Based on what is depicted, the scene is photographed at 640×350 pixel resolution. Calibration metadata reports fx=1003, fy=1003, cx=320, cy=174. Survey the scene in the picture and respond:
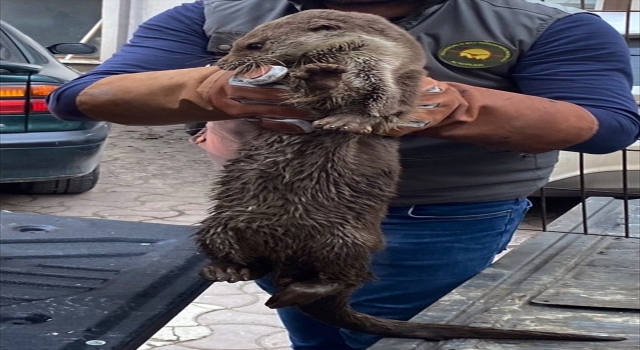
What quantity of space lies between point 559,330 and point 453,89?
0.51 m

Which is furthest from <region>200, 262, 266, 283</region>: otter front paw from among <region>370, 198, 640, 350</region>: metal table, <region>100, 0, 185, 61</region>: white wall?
<region>100, 0, 185, 61</region>: white wall

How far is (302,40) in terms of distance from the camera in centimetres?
157

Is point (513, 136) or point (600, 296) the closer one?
point (513, 136)

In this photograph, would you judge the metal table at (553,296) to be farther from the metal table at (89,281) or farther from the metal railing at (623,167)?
the metal table at (89,281)

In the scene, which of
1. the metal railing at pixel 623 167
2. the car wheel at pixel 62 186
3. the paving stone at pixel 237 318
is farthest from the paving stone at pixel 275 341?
the car wheel at pixel 62 186

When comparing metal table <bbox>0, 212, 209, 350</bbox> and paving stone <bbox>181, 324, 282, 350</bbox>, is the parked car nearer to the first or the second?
paving stone <bbox>181, 324, 282, 350</bbox>

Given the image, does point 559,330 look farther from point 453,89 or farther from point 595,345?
point 453,89

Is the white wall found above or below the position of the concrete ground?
above

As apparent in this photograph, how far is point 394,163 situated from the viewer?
1.70 m

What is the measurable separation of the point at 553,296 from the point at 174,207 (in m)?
4.41

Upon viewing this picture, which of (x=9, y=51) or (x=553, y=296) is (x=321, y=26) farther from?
(x=9, y=51)

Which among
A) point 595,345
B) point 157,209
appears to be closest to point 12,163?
point 157,209

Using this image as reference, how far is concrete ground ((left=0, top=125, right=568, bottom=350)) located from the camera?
3801mm

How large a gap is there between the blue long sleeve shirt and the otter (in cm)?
37
